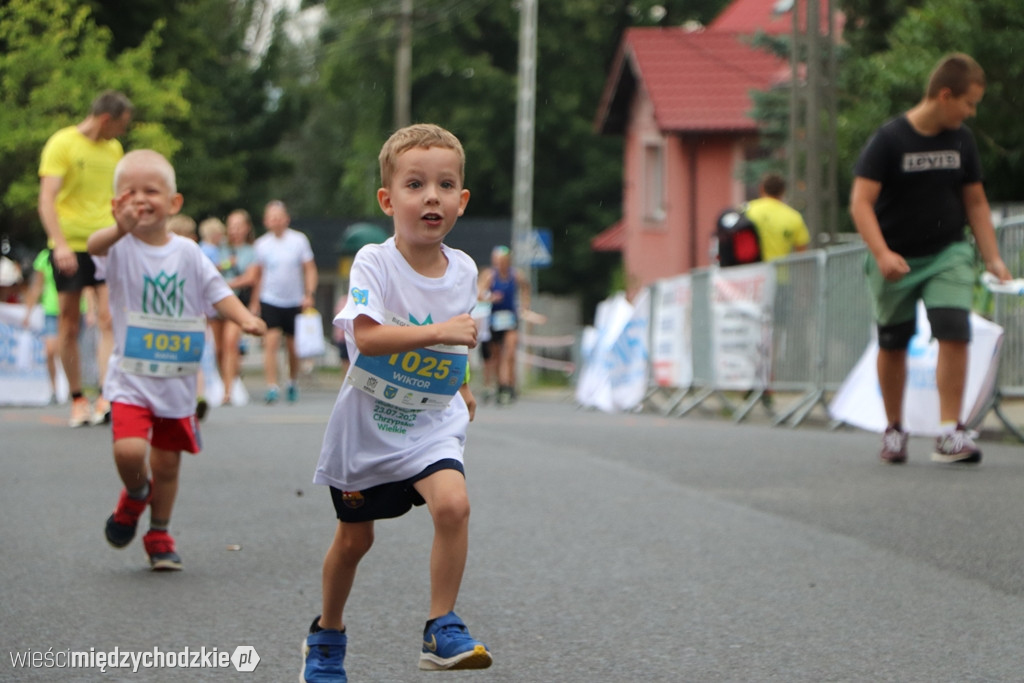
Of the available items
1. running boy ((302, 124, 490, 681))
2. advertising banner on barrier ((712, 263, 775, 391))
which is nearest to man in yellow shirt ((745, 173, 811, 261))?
advertising banner on barrier ((712, 263, 775, 391))

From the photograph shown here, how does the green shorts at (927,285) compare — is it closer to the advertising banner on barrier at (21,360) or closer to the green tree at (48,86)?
the green tree at (48,86)

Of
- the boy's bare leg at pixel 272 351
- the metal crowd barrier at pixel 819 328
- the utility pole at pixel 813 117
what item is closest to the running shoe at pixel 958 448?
the metal crowd barrier at pixel 819 328

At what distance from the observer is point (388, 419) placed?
4.00m

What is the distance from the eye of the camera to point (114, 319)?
20.1 feet

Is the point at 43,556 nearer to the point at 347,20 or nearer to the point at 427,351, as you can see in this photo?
the point at 427,351

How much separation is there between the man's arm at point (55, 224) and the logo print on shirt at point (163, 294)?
2678 millimetres

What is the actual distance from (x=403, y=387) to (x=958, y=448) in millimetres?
5284

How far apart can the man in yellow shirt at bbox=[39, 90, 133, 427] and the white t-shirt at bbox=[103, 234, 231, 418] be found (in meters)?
3.48

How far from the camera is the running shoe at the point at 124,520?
19.2 ft

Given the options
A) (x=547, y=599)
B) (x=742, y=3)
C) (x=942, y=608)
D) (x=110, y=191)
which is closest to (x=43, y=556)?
(x=547, y=599)

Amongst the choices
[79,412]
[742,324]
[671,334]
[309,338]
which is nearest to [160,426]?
[79,412]

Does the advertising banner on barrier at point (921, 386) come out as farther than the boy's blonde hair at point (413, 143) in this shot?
Yes

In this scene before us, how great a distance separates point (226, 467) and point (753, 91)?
58.1 feet

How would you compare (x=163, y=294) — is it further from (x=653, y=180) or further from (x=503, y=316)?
(x=653, y=180)
